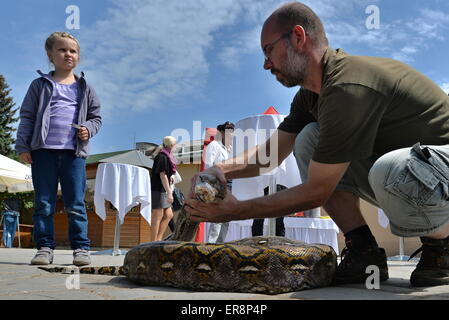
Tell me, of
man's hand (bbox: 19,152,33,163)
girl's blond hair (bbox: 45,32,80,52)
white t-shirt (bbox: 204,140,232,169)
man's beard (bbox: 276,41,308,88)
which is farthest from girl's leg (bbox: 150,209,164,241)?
man's beard (bbox: 276,41,308,88)

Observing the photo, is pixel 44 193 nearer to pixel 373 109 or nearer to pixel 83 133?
pixel 83 133

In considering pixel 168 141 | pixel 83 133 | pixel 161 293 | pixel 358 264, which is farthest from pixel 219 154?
pixel 161 293

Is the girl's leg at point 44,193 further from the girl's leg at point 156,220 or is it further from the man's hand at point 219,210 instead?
the girl's leg at point 156,220

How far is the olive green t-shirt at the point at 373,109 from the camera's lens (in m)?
2.25

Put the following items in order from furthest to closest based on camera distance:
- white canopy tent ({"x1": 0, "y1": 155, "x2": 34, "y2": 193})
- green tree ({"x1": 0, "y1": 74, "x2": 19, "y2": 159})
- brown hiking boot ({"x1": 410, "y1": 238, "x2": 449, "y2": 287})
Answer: green tree ({"x1": 0, "y1": 74, "x2": 19, "y2": 159})
white canopy tent ({"x1": 0, "y1": 155, "x2": 34, "y2": 193})
brown hiking boot ({"x1": 410, "y1": 238, "x2": 449, "y2": 287})

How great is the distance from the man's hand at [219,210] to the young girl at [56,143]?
1806 millimetres

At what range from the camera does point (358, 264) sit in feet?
8.84

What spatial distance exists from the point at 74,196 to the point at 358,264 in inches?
106

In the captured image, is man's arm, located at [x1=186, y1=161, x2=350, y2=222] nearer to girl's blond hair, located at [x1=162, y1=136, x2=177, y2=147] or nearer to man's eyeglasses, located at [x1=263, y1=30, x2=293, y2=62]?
man's eyeglasses, located at [x1=263, y1=30, x2=293, y2=62]

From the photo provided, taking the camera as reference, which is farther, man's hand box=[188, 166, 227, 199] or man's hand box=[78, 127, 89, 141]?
man's hand box=[78, 127, 89, 141]

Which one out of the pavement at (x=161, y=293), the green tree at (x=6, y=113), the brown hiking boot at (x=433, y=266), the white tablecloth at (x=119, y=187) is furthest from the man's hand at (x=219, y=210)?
the green tree at (x=6, y=113)

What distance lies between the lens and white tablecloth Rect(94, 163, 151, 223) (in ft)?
25.8

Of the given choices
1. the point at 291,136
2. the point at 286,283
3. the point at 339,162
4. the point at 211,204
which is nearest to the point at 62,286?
the point at 211,204

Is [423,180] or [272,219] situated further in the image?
[272,219]
